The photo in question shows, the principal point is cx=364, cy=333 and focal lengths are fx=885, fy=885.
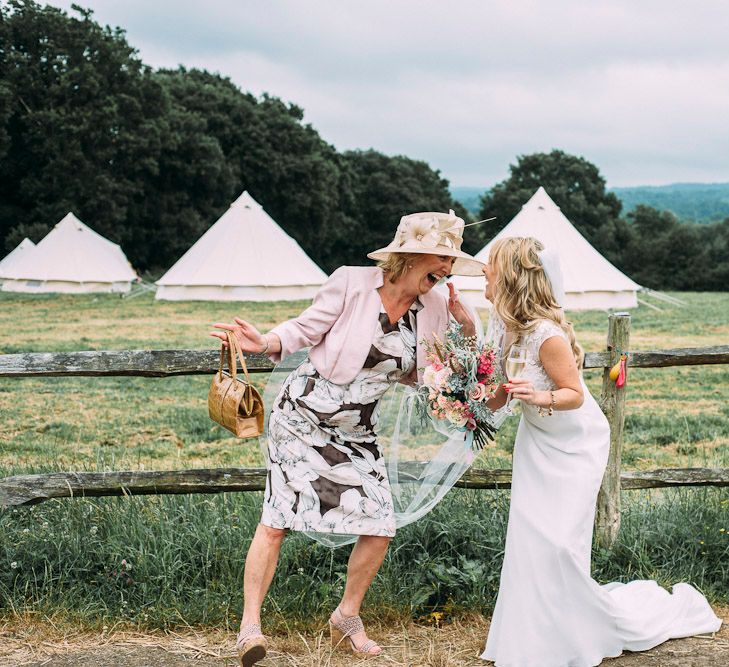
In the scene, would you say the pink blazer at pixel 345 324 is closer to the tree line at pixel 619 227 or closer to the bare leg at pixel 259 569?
the bare leg at pixel 259 569

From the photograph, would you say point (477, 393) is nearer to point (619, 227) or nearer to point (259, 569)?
point (259, 569)

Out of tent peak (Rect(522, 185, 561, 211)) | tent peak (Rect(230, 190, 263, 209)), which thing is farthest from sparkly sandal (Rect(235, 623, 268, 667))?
tent peak (Rect(230, 190, 263, 209))

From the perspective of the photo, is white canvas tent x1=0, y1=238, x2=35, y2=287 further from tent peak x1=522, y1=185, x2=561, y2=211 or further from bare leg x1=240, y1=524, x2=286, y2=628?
bare leg x1=240, y1=524, x2=286, y2=628

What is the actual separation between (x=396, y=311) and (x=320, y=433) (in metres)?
0.56

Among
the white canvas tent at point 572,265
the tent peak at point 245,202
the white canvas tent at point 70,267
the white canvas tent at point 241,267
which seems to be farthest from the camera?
the white canvas tent at point 70,267

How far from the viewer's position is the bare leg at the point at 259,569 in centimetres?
331

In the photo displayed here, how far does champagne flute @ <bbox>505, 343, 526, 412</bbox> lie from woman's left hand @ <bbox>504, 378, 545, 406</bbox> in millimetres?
198

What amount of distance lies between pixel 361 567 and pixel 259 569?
421 mm

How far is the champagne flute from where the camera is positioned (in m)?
3.51

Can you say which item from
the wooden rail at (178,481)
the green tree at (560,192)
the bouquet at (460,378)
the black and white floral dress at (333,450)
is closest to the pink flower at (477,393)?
the bouquet at (460,378)

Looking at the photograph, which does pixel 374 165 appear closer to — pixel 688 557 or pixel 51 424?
pixel 51 424

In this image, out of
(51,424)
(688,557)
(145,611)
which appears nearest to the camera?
(145,611)

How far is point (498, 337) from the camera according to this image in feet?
12.0

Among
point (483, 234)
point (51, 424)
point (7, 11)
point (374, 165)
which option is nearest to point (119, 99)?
point (7, 11)
